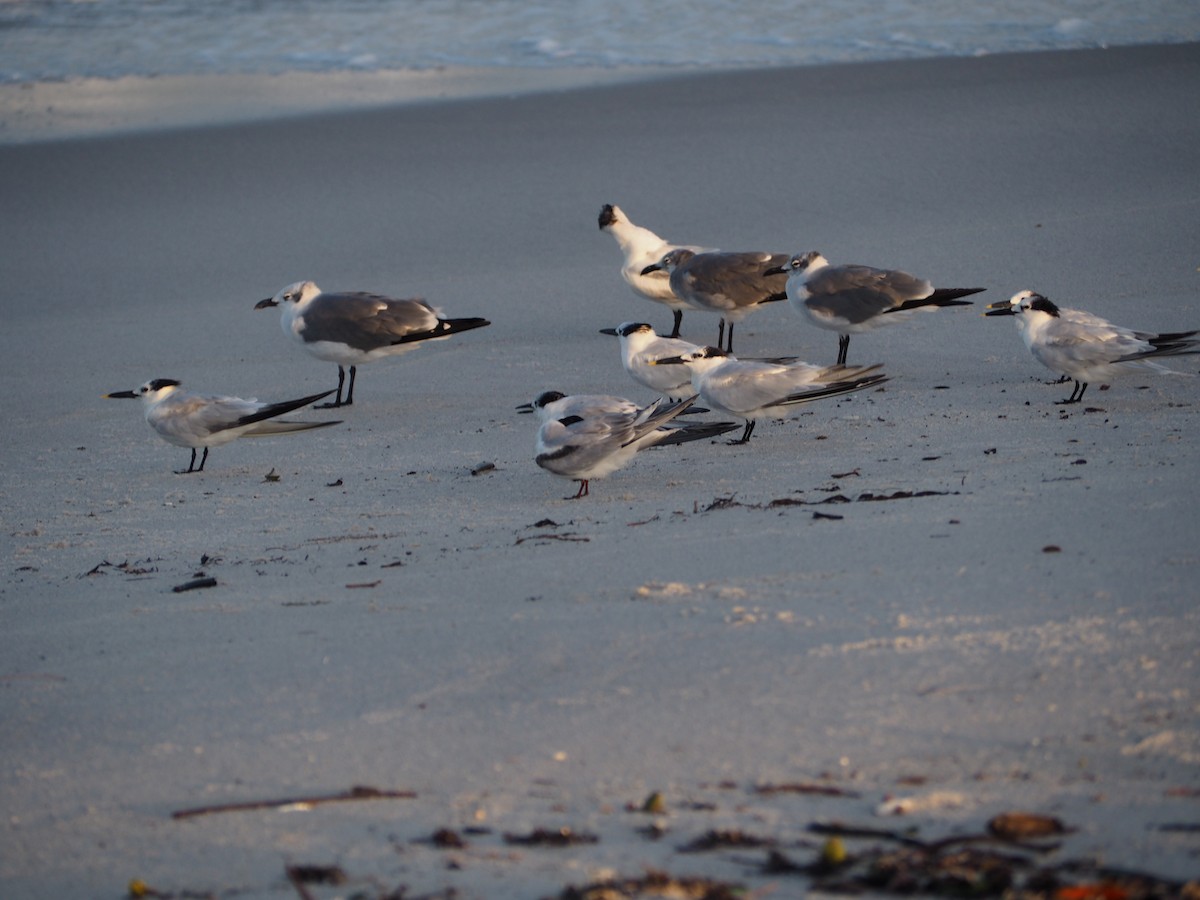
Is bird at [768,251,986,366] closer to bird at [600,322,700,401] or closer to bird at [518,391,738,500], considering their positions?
bird at [600,322,700,401]

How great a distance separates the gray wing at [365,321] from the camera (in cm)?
714

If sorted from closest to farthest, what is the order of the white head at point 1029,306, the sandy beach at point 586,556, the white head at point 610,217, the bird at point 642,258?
the sandy beach at point 586,556 < the white head at point 1029,306 < the bird at point 642,258 < the white head at point 610,217

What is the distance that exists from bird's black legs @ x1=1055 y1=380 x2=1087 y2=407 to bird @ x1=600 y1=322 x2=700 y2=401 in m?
1.56

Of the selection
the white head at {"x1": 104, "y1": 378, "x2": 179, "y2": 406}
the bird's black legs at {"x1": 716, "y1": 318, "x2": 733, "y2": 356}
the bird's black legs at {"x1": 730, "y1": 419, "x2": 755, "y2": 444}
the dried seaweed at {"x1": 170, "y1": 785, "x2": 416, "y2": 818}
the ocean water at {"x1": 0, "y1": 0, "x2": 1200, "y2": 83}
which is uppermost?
the ocean water at {"x1": 0, "y1": 0, "x2": 1200, "y2": 83}

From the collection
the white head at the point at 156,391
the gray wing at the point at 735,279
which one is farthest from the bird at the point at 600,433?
the gray wing at the point at 735,279

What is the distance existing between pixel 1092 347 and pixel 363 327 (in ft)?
11.2

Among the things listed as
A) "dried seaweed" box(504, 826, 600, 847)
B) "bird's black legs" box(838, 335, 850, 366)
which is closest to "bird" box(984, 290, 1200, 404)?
"bird's black legs" box(838, 335, 850, 366)

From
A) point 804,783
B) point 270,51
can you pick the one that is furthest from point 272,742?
point 270,51

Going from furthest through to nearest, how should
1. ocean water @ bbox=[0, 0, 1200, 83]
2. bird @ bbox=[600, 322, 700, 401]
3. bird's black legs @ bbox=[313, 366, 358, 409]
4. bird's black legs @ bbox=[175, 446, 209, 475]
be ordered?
ocean water @ bbox=[0, 0, 1200, 83]
bird's black legs @ bbox=[313, 366, 358, 409]
bird @ bbox=[600, 322, 700, 401]
bird's black legs @ bbox=[175, 446, 209, 475]

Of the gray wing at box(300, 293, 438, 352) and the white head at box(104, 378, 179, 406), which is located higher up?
the gray wing at box(300, 293, 438, 352)

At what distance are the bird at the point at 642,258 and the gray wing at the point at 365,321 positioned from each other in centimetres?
142

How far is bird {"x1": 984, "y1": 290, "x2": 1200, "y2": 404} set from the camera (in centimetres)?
573

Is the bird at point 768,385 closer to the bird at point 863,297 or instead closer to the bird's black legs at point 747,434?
the bird's black legs at point 747,434

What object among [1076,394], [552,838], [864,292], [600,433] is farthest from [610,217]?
[552,838]
